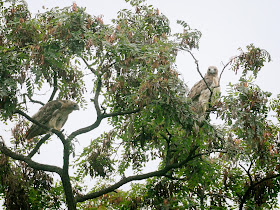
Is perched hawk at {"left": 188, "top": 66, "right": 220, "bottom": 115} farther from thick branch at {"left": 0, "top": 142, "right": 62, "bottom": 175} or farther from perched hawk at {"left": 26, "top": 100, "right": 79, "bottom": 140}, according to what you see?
thick branch at {"left": 0, "top": 142, "right": 62, "bottom": 175}

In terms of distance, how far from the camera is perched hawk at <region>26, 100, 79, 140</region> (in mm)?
8391

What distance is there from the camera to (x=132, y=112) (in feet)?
24.6

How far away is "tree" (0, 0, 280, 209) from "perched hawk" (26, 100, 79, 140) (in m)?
0.19

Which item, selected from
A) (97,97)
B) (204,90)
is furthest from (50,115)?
(204,90)

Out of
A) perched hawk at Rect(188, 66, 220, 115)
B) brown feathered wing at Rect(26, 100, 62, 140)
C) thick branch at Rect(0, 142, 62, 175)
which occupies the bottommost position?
thick branch at Rect(0, 142, 62, 175)

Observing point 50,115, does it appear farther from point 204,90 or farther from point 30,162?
point 204,90

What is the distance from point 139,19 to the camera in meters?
8.54

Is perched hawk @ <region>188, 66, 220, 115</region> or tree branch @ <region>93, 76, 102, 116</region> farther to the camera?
→ perched hawk @ <region>188, 66, 220, 115</region>

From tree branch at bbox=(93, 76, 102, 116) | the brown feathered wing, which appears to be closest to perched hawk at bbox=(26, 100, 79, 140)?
the brown feathered wing

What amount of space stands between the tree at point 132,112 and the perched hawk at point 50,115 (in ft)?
0.62

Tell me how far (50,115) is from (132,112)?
2051 mm

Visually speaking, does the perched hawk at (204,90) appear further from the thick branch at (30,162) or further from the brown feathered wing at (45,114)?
the thick branch at (30,162)

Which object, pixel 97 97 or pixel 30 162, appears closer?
pixel 30 162

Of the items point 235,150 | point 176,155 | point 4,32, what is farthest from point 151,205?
point 4,32
